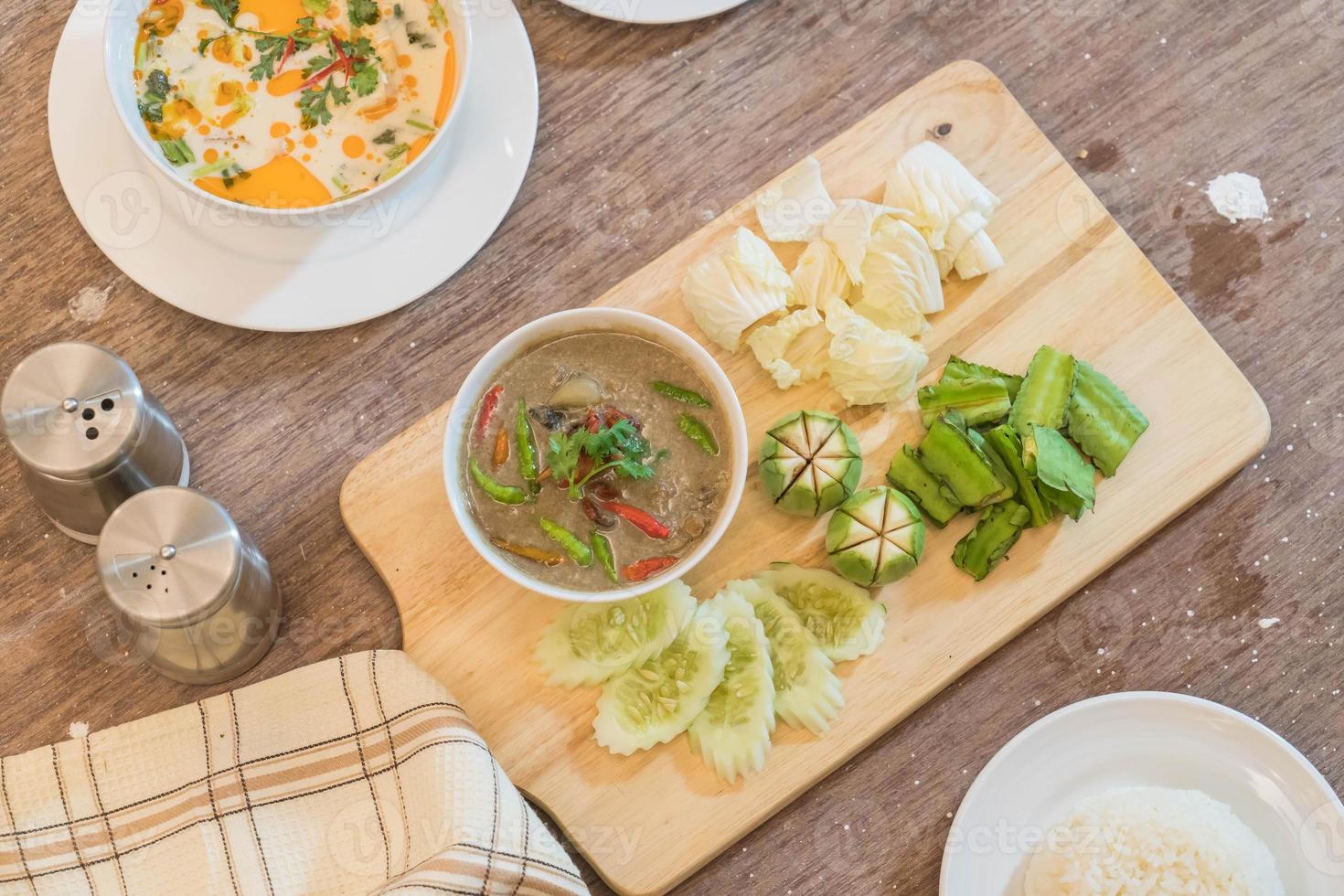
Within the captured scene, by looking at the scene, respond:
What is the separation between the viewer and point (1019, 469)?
5.43 feet

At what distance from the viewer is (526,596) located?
1.65 metres

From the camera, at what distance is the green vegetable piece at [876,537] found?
1603mm

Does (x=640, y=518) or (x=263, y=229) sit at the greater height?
(x=263, y=229)

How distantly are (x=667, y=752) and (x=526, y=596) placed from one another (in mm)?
305

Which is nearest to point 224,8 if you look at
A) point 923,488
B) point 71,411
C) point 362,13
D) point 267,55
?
point 267,55

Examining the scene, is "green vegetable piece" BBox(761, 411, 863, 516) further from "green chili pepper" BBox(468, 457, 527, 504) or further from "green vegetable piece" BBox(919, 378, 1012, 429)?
"green chili pepper" BBox(468, 457, 527, 504)

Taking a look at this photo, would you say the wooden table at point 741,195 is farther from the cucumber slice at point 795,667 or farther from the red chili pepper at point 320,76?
the red chili pepper at point 320,76

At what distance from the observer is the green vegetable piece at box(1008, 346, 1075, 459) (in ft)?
5.46

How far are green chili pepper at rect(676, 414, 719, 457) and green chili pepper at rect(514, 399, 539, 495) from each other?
0.70 ft

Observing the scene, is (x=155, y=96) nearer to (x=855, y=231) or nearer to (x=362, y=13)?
(x=362, y=13)

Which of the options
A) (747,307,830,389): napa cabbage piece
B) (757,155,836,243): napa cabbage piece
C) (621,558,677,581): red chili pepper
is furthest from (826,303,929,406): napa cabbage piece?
(621,558,677,581): red chili pepper

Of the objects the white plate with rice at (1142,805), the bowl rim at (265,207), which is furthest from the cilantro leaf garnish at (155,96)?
the white plate with rice at (1142,805)

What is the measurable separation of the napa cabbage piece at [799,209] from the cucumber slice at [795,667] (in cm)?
55

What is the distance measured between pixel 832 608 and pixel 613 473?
385 mm
